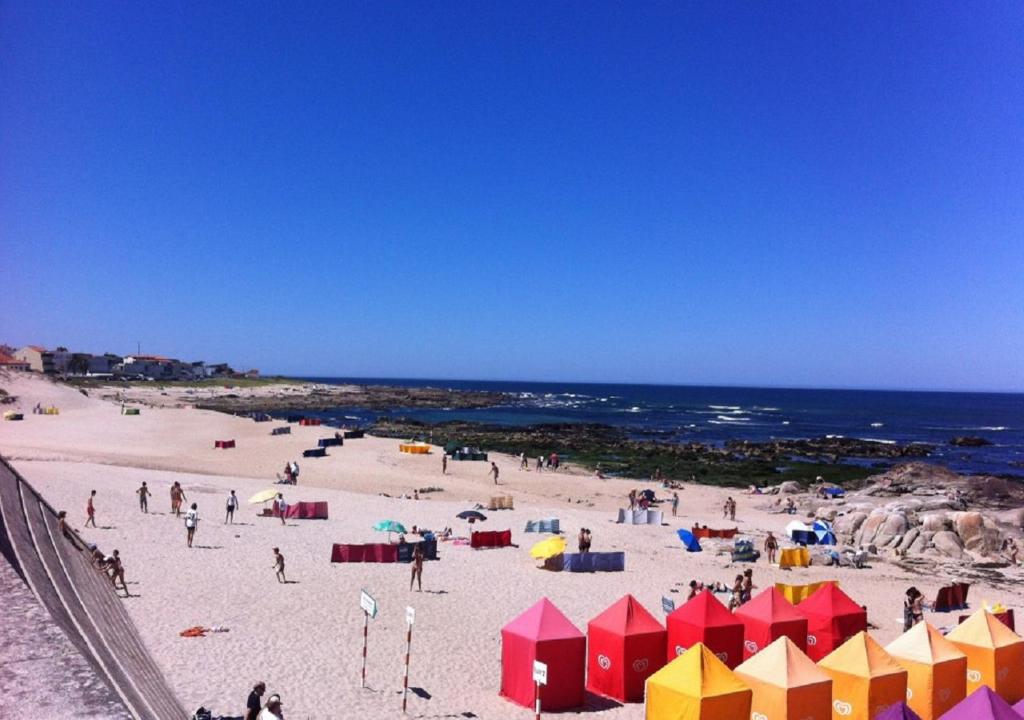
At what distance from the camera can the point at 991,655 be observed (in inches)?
485

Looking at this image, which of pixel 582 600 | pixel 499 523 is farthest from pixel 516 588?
pixel 499 523

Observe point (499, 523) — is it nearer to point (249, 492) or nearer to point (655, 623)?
point (249, 492)

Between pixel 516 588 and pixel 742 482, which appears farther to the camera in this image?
pixel 742 482

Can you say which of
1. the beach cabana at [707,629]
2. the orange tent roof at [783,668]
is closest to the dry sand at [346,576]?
the beach cabana at [707,629]

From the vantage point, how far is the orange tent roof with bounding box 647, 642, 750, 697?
32.6ft

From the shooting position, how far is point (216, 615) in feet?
49.8

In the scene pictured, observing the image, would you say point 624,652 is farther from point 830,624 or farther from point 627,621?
point 830,624

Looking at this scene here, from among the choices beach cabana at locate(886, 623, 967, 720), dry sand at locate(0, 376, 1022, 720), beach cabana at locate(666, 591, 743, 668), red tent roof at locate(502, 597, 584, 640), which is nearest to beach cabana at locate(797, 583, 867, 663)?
beach cabana at locate(666, 591, 743, 668)

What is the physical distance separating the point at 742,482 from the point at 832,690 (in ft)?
133

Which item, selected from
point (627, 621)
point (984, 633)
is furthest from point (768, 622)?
point (984, 633)

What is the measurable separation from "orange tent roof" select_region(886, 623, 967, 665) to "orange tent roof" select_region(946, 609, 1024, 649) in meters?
0.63

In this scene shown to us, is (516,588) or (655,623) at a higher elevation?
(655,623)

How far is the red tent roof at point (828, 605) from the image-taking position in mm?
14969

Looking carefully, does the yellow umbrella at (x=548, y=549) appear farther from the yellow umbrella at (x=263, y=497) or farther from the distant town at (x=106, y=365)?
the distant town at (x=106, y=365)
